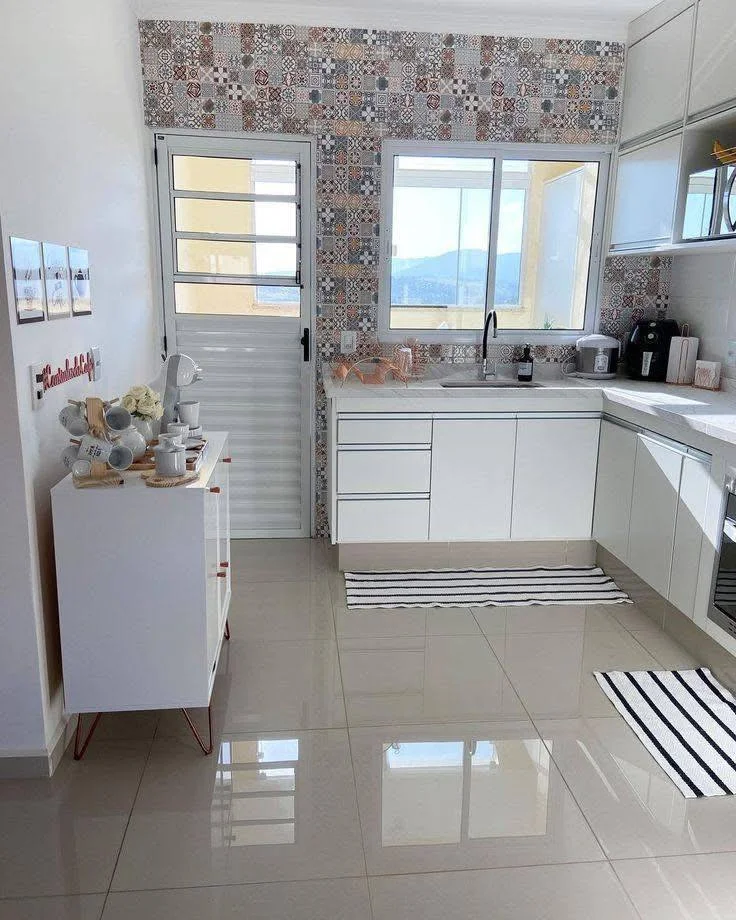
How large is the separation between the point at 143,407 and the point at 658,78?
298 centimetres

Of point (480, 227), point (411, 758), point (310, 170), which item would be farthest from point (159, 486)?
point (480, 227)

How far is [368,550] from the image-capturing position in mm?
3850

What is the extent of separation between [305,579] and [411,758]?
150cm

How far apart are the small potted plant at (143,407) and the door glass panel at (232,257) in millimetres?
1770

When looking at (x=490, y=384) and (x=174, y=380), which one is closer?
(x=174, y=380)

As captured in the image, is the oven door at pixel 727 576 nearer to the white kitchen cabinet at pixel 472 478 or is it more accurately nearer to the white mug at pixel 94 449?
the white kitchen cabinet at pixel 472 478

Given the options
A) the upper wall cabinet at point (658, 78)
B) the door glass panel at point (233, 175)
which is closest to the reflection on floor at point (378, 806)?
the door glass panel at point (233, 175)

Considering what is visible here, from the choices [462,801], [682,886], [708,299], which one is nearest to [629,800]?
[682,886]

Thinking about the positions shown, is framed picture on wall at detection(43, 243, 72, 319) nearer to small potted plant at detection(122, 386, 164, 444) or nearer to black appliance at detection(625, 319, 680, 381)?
small potted plant at detection(122, 386, 164, 444)

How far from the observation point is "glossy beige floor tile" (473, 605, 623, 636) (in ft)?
10.6

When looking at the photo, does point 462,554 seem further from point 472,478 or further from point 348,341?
point 348,341

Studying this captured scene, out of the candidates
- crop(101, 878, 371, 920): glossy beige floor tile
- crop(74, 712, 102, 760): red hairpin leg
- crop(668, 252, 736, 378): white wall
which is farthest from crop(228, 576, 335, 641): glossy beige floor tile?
crop(668, 252, 736, 378): white wall

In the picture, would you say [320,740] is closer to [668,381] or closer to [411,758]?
[411,758]

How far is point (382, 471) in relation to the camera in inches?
144
